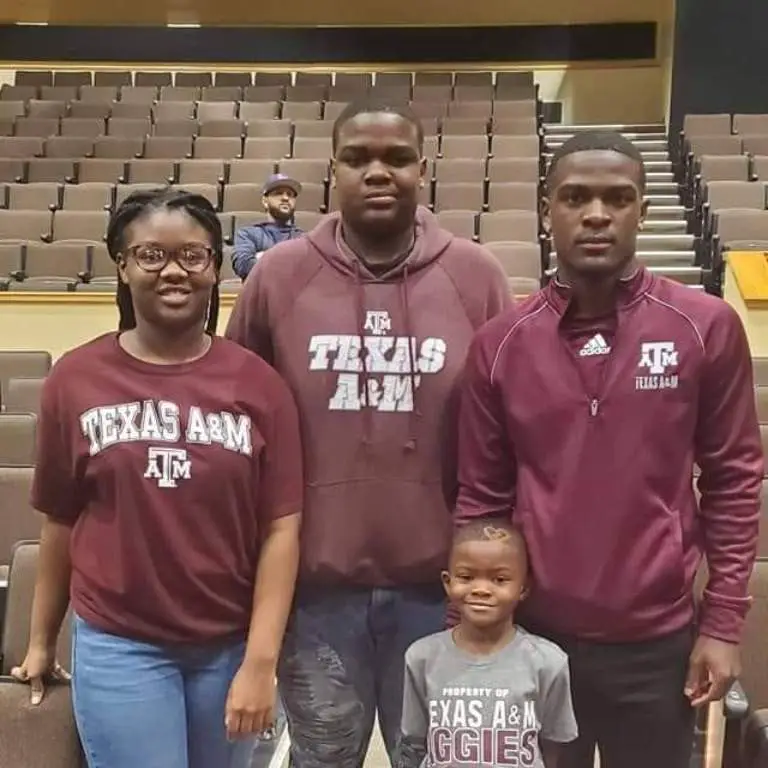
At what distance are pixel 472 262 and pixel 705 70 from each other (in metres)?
5.91

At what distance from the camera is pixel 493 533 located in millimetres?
993

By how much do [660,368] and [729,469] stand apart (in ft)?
0.39

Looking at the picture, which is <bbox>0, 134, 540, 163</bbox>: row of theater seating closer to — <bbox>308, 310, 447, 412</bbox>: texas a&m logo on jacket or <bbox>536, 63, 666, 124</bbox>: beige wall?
<bbox>536, 63, 666, 124</bbox>: beige wall

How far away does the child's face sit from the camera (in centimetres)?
99

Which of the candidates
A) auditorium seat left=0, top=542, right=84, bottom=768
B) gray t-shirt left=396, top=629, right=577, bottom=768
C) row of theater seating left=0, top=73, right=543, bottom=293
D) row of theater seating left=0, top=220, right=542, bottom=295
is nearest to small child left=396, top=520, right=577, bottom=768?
gray t-shirt left=396, top=629, right=577, bottom=768

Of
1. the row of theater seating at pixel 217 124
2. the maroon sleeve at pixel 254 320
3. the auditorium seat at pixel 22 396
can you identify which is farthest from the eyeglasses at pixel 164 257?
the row of theater seating at pixel 217 124

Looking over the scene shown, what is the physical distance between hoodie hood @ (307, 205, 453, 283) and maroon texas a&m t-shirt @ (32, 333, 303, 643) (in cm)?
15

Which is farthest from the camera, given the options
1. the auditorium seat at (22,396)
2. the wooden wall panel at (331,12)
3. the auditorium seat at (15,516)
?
the wooden wall panel at (331,12)

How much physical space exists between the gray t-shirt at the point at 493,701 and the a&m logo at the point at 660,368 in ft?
0.90

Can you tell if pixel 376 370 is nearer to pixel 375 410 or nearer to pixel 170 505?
pixel 375 410

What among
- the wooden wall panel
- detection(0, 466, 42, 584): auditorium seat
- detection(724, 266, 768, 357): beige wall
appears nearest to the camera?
detection(0, 466, 42, 584): auditorium seat

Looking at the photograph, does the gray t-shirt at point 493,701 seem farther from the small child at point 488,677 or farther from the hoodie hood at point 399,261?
the hoodie hood at point 399,261

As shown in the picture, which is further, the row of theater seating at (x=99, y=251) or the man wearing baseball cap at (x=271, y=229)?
the row of theater seating at (x=99, y=251)

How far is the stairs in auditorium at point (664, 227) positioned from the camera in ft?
14.4
